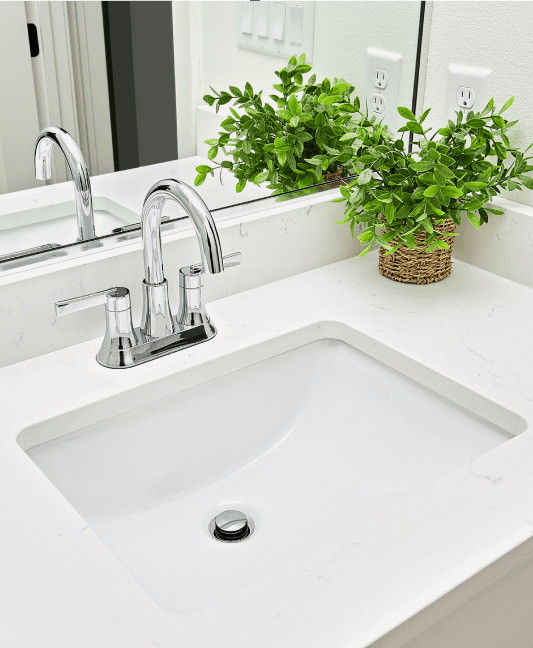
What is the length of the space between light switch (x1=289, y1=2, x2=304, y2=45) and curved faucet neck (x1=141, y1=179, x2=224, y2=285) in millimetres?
437

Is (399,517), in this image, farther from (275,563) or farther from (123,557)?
(123,557)

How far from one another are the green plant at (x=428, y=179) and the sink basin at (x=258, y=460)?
21cm

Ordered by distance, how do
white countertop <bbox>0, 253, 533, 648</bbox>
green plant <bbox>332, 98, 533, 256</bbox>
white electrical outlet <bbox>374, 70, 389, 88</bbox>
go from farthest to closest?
white electrical outlet <bbox>374, 70, 389, 88</bbox>
green plant <bbox>332, 98, 533, 256</bbox>
white countertop <bbox>0, 253, 533, 648</bbox>

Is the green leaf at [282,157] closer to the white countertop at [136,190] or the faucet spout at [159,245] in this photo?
the white countertop at [136,190]

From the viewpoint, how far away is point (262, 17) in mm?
1119

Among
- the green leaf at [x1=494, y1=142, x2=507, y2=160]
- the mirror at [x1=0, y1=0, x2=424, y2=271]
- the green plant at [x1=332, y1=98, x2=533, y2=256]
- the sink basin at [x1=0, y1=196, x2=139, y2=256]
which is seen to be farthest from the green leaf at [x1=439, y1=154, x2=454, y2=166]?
the sink basin at [x1=0, y1=196, x2=139, y2=256]

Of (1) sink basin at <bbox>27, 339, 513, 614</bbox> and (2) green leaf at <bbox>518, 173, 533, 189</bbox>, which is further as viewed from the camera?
(2) green leaf at <bbox>518, 173, 533, 189</bbox>

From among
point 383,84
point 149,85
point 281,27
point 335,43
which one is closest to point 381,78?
point 383,84

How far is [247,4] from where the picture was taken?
1.10 m

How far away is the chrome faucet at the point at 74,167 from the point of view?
0.92 metres

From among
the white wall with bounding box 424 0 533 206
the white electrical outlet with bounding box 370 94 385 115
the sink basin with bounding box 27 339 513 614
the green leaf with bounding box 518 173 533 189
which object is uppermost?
the white wall with bounding box 424 0 533 206

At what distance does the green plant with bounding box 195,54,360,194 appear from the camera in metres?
1.11

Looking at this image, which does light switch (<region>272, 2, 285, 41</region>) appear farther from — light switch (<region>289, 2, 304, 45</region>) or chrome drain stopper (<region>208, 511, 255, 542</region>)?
chrome drain stopper (<region>208, 511, 255, 542</region>)

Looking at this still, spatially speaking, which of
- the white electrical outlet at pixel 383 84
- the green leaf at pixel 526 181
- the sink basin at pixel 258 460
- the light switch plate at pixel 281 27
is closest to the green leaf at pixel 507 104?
the green leaf at pixel 526 181
